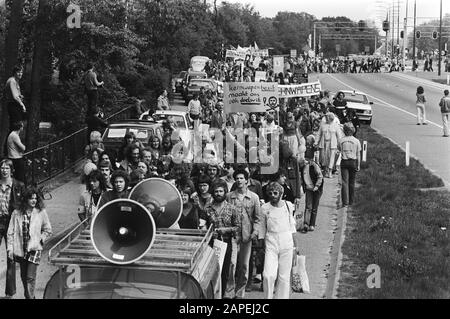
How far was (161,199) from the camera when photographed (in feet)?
32.0

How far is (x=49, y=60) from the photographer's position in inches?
1102

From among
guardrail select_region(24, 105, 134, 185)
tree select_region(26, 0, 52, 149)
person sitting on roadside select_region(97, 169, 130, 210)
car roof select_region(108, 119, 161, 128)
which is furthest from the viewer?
tree select_region(26, 0, 52, 149)

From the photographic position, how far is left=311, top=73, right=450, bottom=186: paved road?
2544 cm

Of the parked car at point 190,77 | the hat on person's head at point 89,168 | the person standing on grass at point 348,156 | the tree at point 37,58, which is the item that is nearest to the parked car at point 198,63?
the parked car at point 190,77

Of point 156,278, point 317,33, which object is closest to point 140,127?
point 156,278

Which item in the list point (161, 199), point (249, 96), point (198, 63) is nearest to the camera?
point (161, 199)

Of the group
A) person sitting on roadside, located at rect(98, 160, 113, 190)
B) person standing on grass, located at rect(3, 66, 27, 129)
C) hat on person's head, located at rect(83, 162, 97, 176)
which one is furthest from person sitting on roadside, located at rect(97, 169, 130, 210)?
person standing on grass, located at rect(3, 66, 27, 129)

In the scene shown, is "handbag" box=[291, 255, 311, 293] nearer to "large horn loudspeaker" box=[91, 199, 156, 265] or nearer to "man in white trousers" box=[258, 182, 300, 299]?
"man in white trousers" box=[258, 182, 300, 299]

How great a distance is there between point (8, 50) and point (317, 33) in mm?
88946

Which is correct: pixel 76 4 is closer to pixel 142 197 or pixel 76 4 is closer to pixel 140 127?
pixel 140 127

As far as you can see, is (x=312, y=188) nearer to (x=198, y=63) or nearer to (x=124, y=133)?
(x=124, y=133)

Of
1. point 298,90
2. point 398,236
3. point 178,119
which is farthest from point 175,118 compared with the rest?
point 398,236

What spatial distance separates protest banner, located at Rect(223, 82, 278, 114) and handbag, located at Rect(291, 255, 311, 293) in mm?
9488

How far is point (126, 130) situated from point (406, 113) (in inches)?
955
